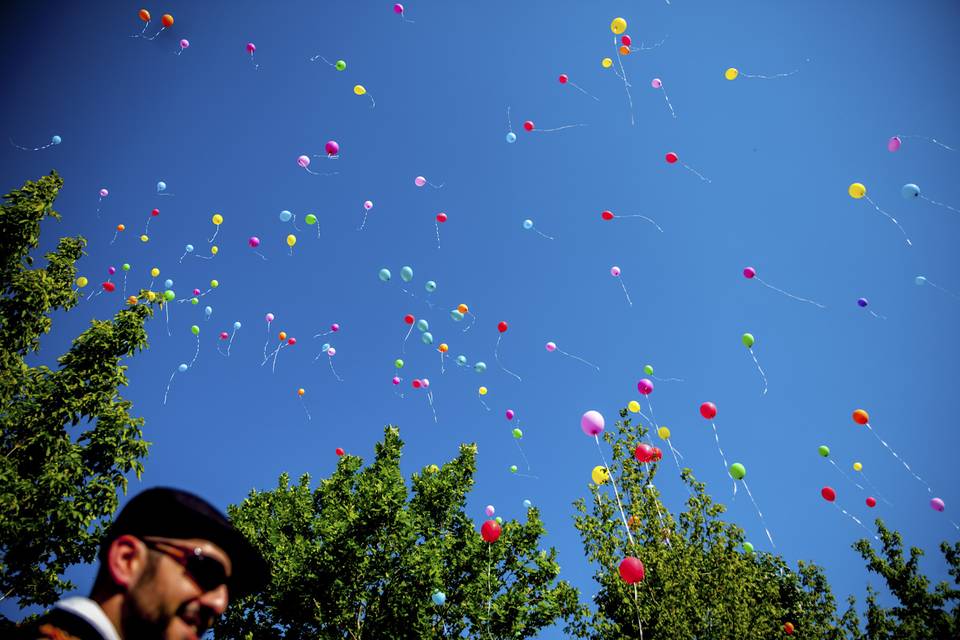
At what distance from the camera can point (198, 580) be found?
1.46m

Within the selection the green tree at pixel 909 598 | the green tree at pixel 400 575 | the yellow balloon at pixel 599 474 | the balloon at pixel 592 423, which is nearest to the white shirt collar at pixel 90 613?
the balloon at pixel 592 423

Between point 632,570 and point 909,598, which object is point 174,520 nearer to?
point 632,570

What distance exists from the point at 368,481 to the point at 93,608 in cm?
1298

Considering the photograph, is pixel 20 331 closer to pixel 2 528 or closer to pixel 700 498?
pixel 2 528

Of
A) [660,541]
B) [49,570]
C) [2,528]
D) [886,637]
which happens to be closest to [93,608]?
[2,528]

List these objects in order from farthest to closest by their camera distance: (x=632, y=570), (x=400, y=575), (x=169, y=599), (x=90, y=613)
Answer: (x=400, y=575) < (x=632, y=570) < (x=169, y=599) < (x=90, y=613)

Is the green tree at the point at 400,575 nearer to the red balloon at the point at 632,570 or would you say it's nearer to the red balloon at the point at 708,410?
the red balloon at the point at 632,570

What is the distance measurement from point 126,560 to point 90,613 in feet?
0.78

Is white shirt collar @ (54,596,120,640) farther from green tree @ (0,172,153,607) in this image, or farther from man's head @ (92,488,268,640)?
green tree @ (0,172,153,607)

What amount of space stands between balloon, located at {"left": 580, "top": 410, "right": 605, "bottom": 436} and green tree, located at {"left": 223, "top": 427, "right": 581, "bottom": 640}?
19.2 feet

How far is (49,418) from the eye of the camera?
8.58 m

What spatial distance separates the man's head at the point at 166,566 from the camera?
1.36 meters

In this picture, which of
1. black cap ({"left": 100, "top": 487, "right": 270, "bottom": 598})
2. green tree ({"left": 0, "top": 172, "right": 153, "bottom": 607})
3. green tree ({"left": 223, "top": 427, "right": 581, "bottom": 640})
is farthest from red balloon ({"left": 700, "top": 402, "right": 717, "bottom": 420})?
green tree ({"left": 0, "top": 172, "right": 153, "bottom": 607})

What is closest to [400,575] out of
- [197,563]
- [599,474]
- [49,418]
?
[599,474]
